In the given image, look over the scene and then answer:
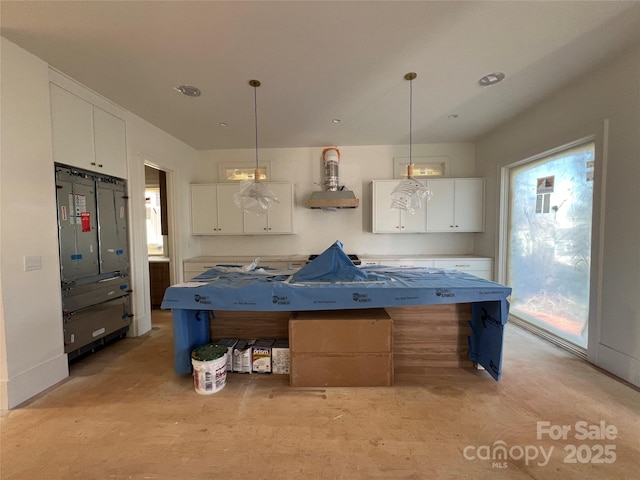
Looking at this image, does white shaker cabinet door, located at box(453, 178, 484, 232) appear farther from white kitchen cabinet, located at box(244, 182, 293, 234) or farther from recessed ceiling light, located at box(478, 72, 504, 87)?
white kitchen cabinet, located at box(244, 182, 293, 234)

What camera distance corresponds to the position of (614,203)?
212cm

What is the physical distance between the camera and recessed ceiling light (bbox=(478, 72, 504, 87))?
225 cm

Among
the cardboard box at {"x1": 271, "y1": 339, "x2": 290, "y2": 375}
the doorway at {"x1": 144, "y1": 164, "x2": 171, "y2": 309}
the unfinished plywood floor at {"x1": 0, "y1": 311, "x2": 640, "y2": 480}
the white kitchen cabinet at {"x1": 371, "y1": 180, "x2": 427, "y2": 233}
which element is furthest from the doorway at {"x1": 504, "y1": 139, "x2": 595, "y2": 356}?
the doorway at {"x1": 144, "y1": 164, "x2": 171, "y2": 309}

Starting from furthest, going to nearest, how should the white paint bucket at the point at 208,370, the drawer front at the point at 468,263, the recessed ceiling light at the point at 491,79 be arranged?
the drawer front at the point at 468,263 < the recessed ceiling light at the point at 491,79 < the white paint bucket at the point at 208,370

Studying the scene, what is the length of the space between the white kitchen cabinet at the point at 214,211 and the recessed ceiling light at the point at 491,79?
11.3 ft

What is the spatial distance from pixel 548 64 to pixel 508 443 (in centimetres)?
291

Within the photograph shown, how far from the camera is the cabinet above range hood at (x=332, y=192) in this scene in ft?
12.6

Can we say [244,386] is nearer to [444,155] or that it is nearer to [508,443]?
[508,443]

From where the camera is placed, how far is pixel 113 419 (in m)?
1.68

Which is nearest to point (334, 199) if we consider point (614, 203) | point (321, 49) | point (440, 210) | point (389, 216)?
point (389, 216)

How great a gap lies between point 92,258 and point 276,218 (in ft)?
7.66

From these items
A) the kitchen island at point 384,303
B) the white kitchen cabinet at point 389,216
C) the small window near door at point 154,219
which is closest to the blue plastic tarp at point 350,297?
the kitchen island at point 384,303

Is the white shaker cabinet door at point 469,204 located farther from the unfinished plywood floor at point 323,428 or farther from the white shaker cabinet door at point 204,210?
the white shaker cabinet door at point 204,210

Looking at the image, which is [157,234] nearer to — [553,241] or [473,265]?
[473,265]
